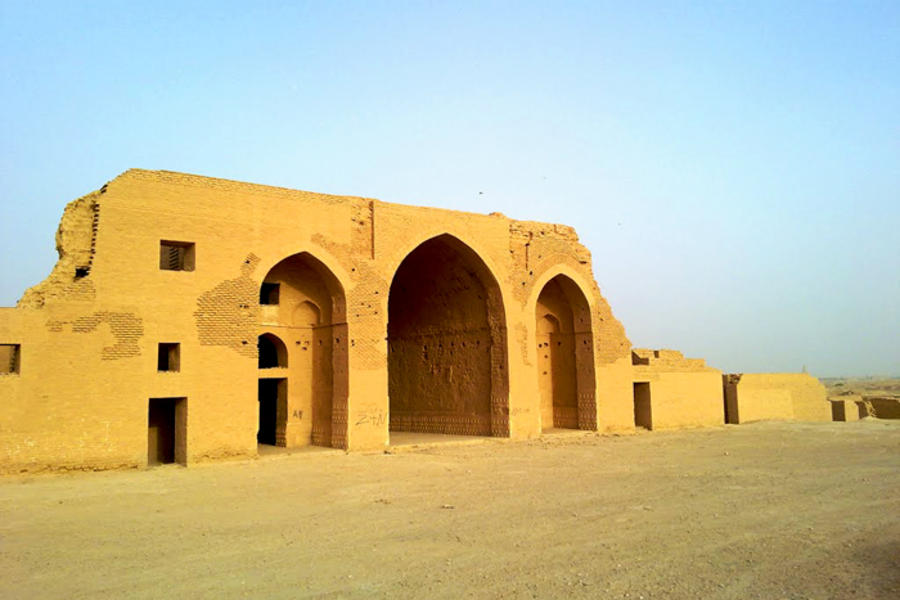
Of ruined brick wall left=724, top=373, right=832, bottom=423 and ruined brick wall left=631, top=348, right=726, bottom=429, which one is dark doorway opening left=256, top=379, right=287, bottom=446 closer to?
ruined brick wall left=631, top=348, right=726, bottom=429

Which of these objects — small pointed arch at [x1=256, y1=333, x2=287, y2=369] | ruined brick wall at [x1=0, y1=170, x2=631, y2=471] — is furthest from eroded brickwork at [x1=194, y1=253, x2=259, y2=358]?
small pointed arch at [x1=256, y1=333, x2=287, y2=369]

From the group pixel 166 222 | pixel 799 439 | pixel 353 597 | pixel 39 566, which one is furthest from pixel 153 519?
pixel 799 439

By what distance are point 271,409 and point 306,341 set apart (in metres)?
2.05

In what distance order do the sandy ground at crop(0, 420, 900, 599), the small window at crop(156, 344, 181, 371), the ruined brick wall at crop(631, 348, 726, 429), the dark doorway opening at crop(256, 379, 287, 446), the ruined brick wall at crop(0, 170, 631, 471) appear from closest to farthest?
the sandy ground at crop(0, 420, 900, 599), the ruined brick wall at crop(0, 170, 631, 471), the small window at crop(156, 344, 181, 371), the dark doorway opening at crop(256, 379, 287, 446), the ruined brick wall at crop(631, 348, 726, 429)

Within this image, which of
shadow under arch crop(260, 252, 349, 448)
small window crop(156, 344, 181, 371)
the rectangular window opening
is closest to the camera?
small window crop(156, 344, 181, 371)

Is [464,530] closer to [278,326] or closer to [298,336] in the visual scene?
[278,326]

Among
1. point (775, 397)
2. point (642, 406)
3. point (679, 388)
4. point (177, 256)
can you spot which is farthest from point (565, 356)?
point (177, 256)

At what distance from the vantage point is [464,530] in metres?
7.71

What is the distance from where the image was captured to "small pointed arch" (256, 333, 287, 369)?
661 inches

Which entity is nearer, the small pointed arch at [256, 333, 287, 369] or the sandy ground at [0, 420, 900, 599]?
the sandy ground at [0, 420, 900, 599]

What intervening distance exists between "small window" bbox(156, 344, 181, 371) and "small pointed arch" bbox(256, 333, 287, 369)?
2.58 m

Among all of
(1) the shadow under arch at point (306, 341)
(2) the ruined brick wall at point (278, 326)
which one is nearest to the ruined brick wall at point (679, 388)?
(2) the ruined brick wall at point (278, 326)

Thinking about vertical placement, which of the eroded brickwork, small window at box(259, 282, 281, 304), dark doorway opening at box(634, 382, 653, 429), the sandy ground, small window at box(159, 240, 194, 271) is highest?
small window at box(159, 240, 194, 271)

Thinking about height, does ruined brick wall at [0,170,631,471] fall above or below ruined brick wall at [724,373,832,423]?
above
